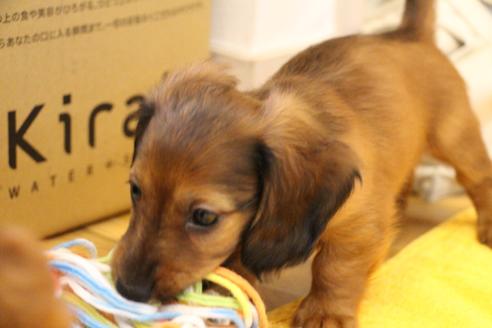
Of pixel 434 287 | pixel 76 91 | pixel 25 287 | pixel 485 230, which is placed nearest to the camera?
pixel 25 287

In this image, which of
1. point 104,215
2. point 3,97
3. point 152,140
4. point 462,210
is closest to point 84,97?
point 3,97

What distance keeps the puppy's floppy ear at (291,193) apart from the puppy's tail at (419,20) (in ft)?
2.44

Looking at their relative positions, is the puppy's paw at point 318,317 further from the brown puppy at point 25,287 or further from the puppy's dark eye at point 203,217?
the brown puppy at point 25,287

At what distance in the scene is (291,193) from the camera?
1594 mm

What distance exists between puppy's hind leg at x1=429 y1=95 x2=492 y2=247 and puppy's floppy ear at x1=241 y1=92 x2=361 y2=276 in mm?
663

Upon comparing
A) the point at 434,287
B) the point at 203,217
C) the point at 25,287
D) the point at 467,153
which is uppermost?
the point at 25,287

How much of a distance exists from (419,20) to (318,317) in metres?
0.88

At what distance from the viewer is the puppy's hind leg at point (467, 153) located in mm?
2227

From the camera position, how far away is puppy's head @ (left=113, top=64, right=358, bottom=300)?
151 centimetres

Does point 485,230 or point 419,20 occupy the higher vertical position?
point 419,20

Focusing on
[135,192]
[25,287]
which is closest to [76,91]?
[135,192]

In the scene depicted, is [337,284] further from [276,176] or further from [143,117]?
[143,117]

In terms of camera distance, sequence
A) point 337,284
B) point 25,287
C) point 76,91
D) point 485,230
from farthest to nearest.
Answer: point 485,230 < point 76,91 < point 337,284 < point 25,287

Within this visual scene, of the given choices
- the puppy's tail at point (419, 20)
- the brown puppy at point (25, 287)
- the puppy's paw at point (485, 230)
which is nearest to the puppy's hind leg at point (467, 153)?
the puppy's paw at point (485, 230)
